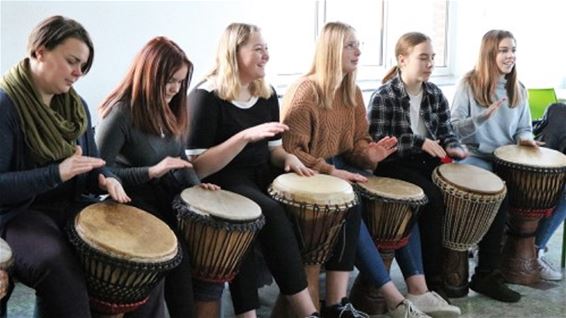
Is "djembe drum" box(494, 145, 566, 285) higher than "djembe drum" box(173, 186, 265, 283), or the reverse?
"djembe drum" box(173, 186, 265, 283)

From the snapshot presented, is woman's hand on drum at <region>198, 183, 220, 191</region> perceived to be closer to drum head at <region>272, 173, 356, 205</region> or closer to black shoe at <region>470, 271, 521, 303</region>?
drum head at <region>272, 173, 356, 205</region>

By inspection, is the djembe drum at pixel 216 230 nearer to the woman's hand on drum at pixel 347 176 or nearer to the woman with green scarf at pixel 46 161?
the woman with green scarf at pixel 46 161

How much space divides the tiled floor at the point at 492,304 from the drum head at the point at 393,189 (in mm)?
581

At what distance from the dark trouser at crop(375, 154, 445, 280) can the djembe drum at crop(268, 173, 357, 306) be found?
57cm

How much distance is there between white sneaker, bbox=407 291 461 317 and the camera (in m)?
3.01

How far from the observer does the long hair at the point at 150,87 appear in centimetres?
251

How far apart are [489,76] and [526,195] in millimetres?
636

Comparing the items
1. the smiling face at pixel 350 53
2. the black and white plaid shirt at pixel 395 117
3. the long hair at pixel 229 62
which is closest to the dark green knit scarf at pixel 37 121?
the long hair at pixel 229 62

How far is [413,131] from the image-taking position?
3.43m

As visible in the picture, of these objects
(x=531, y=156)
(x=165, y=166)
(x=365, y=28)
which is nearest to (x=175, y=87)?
(x=165, y=166)

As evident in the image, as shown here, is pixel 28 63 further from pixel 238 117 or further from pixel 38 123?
pixel 238 117

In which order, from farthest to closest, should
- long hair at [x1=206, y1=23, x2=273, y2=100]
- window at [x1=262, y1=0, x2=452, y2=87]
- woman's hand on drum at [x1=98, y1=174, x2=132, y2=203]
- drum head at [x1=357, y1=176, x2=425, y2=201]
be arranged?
1. window at [x1=262, y1=0, x2=452, y2=87]
2. drum head at [x1=357, y1=176, x2=425, y2=201]
3. long hair at [x1=206, y1=23, x2=273, y2=100]
4. woman's hand on drum at [x1=98, y1=174, x2=132, y2=203]

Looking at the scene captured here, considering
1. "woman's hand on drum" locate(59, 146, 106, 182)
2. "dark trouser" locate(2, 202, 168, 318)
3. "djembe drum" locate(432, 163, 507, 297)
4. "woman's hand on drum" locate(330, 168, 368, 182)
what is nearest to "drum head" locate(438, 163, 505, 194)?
"djembe drum" locate(432, 163, 507, 297)

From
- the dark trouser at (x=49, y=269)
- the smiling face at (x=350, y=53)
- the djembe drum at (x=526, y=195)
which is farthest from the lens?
the djembe drum at (x=526, y=195)
